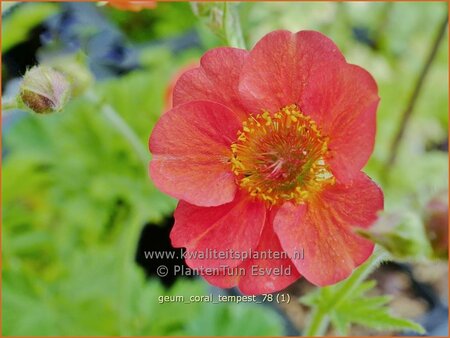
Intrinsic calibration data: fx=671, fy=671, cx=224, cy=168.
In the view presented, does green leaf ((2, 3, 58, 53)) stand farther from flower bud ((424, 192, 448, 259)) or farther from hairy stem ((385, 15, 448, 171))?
flower bud ((424, 192, 448, 259))

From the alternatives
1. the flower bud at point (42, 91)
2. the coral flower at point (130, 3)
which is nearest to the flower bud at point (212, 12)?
the coral flower at point (130, 3)

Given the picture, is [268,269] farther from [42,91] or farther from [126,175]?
[126,175]

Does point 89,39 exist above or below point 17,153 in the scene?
above

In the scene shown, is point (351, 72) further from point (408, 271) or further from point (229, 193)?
point (408, 271)

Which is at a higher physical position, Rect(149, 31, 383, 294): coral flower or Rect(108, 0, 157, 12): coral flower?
Rect(108, 0, 157, 12): coral flower

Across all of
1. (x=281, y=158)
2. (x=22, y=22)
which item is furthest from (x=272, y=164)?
(x=22, y=22)

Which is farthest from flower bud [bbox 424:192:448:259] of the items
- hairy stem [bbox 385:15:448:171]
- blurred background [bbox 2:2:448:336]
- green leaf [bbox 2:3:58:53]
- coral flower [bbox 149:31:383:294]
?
green leaf [bbox 2:3:58:53]

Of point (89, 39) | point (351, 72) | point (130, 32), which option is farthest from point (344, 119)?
point (130, 32)
